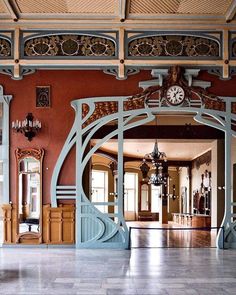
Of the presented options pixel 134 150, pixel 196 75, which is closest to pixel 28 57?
pixel 196 75

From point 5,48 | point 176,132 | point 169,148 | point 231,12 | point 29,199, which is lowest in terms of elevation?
point 29,199

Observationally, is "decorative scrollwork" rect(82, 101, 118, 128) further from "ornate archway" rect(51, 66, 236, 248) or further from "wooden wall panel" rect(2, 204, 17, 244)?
"wooden wall panel" rect(2, 204, 17, 244)

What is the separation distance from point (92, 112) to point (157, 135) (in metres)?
4.48

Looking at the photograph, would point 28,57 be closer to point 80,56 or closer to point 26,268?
point 80,56

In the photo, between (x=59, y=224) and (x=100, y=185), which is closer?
(x=59, y=224)

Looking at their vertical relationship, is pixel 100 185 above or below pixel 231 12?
below

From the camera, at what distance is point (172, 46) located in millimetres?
9461

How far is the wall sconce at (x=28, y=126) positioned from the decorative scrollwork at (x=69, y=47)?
1.25 meters

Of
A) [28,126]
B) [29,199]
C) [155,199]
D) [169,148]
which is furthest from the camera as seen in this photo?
[155,199]

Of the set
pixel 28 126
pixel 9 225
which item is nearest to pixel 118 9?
pixel 28 126

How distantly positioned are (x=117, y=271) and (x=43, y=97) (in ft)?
13.4

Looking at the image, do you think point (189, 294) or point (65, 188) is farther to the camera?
point (65, 188)

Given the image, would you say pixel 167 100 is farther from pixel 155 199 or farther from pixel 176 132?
pixel 155 199

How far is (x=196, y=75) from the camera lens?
31.2 ft
